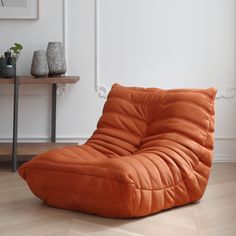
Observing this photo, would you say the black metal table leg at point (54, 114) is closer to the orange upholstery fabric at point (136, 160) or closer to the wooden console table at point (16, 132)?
the wooden console table at point (16, 132)

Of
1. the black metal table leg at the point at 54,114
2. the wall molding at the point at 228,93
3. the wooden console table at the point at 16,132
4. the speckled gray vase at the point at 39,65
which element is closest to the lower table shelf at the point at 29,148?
the wooden console table at the point at 16,132

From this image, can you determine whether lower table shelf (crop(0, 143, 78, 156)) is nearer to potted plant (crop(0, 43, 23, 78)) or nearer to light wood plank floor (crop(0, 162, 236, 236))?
potted plant (crop(0, 43, 23, 78))

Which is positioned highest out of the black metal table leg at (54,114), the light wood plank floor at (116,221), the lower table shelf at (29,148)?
the black metal table leg at (54,114)

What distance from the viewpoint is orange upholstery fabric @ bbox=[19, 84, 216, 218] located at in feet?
9.65

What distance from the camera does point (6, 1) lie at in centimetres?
462

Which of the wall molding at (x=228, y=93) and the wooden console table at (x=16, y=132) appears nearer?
the wooden console table at (x=16, y=132)

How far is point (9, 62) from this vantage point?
4.42 metres

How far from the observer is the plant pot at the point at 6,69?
4375mm

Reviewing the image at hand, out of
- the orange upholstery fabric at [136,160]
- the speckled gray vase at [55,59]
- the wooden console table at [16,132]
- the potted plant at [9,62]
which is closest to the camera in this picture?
the orange upholstery fabric at [136,160]

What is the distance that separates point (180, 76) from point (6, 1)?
156 cm

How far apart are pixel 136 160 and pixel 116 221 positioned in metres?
0.36

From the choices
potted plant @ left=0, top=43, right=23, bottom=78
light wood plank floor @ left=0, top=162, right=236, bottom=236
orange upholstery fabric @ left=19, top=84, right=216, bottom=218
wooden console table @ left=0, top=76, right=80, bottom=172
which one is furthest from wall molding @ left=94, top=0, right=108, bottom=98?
light wood plank floor @ left=0, top=162, right=236, bottom=236

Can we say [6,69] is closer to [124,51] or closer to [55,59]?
[55,59]

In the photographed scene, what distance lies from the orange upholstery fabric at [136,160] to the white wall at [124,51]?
36.3 inches
